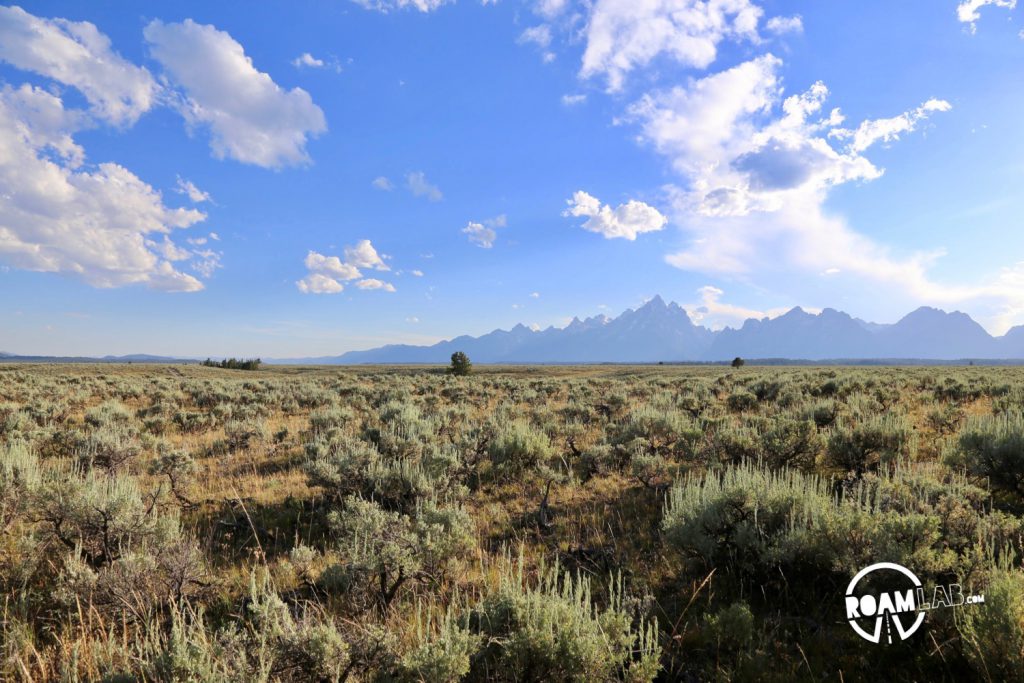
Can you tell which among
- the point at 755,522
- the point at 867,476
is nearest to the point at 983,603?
the point at 755,522

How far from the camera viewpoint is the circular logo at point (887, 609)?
370 cm

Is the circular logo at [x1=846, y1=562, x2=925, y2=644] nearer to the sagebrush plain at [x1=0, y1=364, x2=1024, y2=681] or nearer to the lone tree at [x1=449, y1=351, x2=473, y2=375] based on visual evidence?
the sagebrush plain at [x1=0, y1=364, x2=1024, y2=681]

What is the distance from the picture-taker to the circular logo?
3701mm

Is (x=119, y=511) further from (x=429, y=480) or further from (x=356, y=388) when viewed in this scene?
(x=356, y=388)

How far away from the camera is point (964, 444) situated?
7250 mm

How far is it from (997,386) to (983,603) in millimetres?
24891

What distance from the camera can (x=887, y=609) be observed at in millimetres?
3787

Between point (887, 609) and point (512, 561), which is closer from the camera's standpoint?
point (887, 609)

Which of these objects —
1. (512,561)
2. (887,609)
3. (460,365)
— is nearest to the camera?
(887,609)

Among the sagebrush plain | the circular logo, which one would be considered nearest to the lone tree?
the sagebrush plain

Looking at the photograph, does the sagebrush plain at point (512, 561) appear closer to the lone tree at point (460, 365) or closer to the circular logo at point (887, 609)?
the circular logo at point (887, 609)

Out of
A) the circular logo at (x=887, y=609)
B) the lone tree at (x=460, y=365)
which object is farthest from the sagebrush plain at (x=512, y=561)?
the lone tree at (x=460, y=365)

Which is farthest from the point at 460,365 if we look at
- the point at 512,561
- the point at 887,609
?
the point at 887,609

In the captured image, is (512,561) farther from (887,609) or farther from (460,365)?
(460,365)
